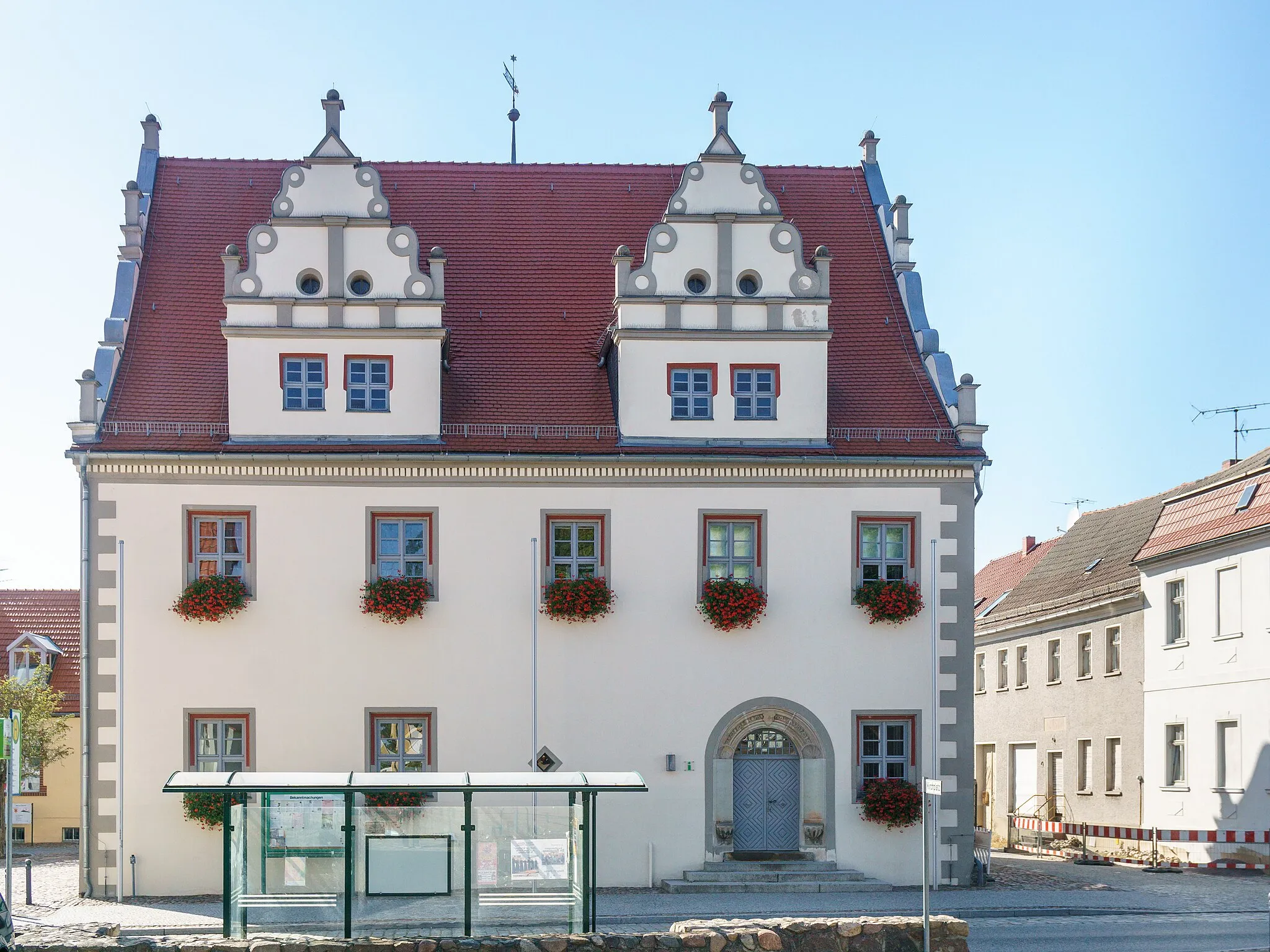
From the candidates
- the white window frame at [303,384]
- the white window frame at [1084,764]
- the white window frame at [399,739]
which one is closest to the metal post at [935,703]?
the white window frame at [399,739]

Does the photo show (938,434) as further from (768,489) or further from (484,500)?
(484,500)

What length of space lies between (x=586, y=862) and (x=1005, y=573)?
3293cm

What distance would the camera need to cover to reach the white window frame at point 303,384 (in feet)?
85.9

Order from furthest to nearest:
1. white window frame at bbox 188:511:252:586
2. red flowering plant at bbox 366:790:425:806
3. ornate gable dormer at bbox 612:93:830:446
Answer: ornate gable dormer at bbox 612:93:830:446
white window frame at bbox 188:511:252:586
red flowering plant at bbox 366:790:425:806

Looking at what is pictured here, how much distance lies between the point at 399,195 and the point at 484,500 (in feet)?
25.8

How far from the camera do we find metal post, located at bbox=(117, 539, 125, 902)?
24.9 meters

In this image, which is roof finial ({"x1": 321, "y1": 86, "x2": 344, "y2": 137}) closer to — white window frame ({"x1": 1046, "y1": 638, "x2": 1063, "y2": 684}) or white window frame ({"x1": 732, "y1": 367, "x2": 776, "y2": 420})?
white window frame ({"x1": 732, "y1": 367, "x2": 776, "y2": 420})

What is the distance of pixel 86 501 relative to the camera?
25641 mm

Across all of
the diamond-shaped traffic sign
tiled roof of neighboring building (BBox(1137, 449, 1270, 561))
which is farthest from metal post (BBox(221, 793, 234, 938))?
tiled roof of neighboring building (BBox(1137, 449, 1270, 561))

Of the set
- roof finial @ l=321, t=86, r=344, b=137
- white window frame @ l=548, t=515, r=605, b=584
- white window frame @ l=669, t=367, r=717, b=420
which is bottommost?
white window frame @ l=548, t=515, r=605, b=584

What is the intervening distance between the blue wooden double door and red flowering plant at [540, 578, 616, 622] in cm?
355

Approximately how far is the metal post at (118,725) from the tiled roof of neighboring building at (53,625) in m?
14.4

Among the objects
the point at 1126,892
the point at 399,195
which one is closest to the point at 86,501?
the point at 399,195

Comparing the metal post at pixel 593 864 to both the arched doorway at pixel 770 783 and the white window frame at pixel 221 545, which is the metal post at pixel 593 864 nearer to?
the arched doorway at pixel 770 783
